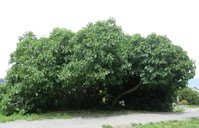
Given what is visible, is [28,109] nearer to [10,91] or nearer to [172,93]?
[10,91]

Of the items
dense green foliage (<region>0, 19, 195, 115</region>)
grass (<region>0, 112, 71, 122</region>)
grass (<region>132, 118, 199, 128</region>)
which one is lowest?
grass (<region>132, 118, 199, 128</region>)

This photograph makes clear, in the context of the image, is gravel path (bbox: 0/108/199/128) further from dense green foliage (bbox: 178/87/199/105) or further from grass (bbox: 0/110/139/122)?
dense green foliage (bbox: 178/87/199/105)

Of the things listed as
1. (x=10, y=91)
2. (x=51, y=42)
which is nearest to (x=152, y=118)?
(x=51, y=42)

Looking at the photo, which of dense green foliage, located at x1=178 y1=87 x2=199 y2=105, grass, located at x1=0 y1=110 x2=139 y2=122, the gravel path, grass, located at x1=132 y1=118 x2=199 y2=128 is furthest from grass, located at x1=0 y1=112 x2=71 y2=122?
dense green foliage, located at x1=178 y1=87 x2=199 y2=105

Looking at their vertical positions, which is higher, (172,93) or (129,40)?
(129,40)

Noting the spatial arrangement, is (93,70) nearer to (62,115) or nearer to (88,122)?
(88,122)

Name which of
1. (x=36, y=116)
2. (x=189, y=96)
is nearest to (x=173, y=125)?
(x=36, y=116)

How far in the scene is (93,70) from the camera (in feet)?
46.0

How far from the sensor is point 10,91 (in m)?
15.6

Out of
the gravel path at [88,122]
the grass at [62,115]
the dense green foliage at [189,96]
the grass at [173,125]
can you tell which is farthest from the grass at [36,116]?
the dense green foliage at [189,96]

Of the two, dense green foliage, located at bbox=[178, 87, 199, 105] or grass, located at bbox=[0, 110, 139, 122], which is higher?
dense green foliage, located at bbox=[178, 87, 199, 105]

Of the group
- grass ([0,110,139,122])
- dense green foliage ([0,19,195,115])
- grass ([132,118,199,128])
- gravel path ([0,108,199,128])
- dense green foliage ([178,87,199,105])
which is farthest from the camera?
dense green foliage ([178,87,199,105])

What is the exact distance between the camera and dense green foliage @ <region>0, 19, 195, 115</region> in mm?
14188

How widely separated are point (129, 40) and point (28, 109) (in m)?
5.43
